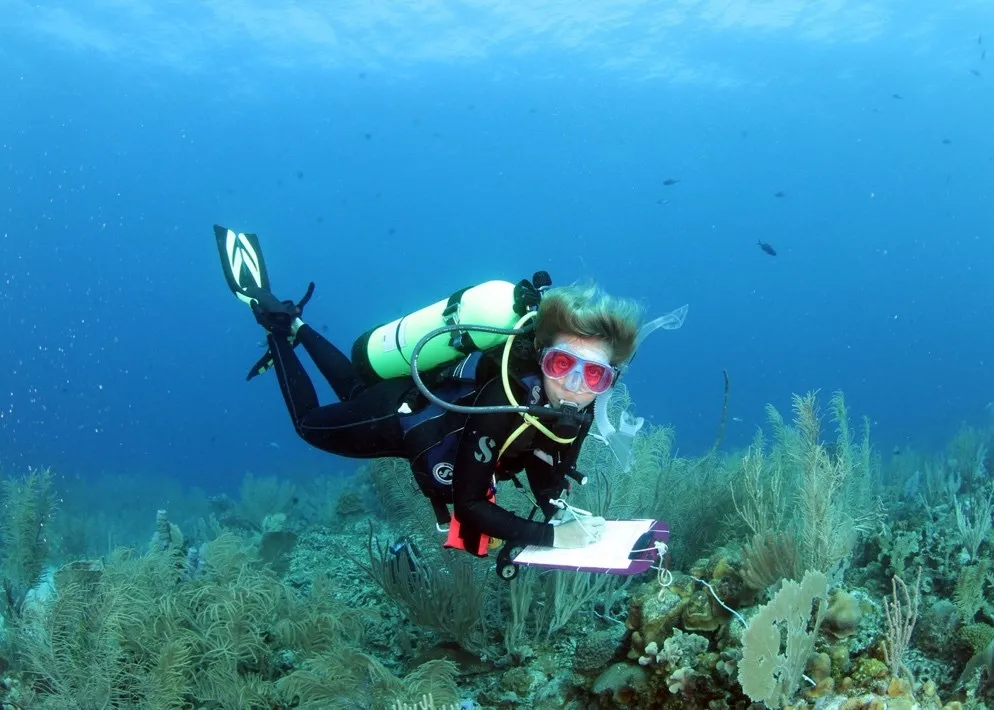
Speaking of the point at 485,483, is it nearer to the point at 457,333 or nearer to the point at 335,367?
the point at 457,333

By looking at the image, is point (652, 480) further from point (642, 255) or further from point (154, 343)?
point (154, 343)

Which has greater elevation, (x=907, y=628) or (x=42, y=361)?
(x=42, y=361)

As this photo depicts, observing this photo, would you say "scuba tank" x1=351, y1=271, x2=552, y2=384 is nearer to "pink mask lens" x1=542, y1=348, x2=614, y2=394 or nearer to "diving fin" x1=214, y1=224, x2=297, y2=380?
"pink mask lens" x1=542, y1=348, x2=614, y2=394

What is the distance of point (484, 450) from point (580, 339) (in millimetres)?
734

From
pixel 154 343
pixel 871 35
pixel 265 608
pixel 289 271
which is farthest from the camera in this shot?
pixel 154 343

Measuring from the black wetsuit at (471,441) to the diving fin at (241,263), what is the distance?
4.46 feet

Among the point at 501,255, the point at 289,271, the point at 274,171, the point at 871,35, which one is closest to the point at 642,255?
the point at 501,255

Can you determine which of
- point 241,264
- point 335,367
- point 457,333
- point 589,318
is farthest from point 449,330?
point 241,264

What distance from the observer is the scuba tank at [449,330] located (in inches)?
140

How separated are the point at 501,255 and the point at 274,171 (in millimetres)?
30514

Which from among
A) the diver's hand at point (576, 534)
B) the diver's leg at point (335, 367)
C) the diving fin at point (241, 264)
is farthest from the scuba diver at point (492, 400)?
the diving fin at point (241, 264)

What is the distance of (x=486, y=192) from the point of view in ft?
240

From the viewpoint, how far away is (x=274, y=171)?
213ft

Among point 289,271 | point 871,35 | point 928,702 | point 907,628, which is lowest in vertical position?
point 928,702
